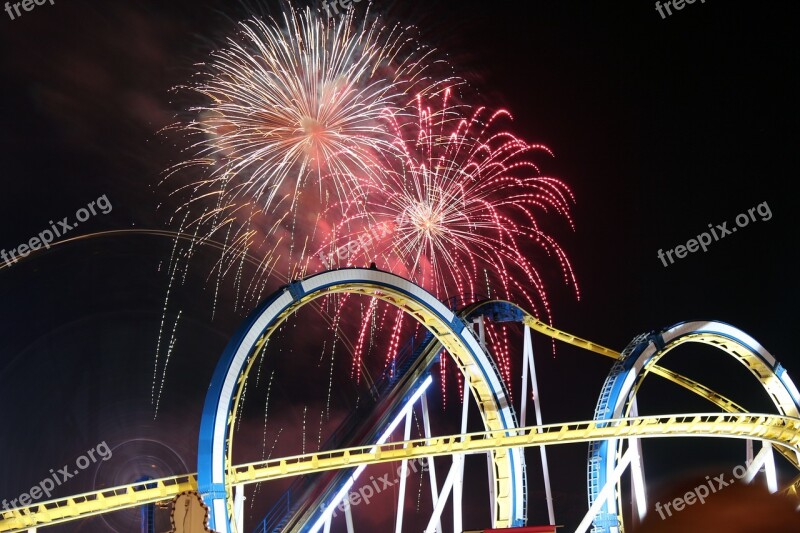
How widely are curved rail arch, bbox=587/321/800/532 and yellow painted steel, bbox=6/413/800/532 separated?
2.75 feet

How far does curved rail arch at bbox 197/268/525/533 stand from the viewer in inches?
791

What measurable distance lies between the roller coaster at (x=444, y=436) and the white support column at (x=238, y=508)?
0.04 meters

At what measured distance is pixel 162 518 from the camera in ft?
101

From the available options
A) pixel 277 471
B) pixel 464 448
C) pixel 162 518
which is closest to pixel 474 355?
pixel 464 448

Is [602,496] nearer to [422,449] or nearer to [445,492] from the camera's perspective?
[445,492]

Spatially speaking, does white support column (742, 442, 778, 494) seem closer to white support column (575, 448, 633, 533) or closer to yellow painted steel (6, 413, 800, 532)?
yellow painted steel (6, 413, 800, 532)

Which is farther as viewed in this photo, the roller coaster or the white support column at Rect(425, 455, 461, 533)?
the white support column at Rect(425, 455, 461, 533)

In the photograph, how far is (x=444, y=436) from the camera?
25891 mm

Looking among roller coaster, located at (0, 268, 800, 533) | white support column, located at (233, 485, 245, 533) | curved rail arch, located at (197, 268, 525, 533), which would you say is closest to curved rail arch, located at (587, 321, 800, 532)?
roller coaster, located at (0, 268, 800, 533)

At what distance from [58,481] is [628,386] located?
21.4 meters

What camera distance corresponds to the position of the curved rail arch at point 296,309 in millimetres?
20094

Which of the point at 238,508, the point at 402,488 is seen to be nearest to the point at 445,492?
the point at 402,488

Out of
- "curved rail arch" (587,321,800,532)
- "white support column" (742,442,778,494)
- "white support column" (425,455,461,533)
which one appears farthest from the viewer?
"white support column" (742,442,778,494)

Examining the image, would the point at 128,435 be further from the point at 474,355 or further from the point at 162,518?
the point at 474,355
